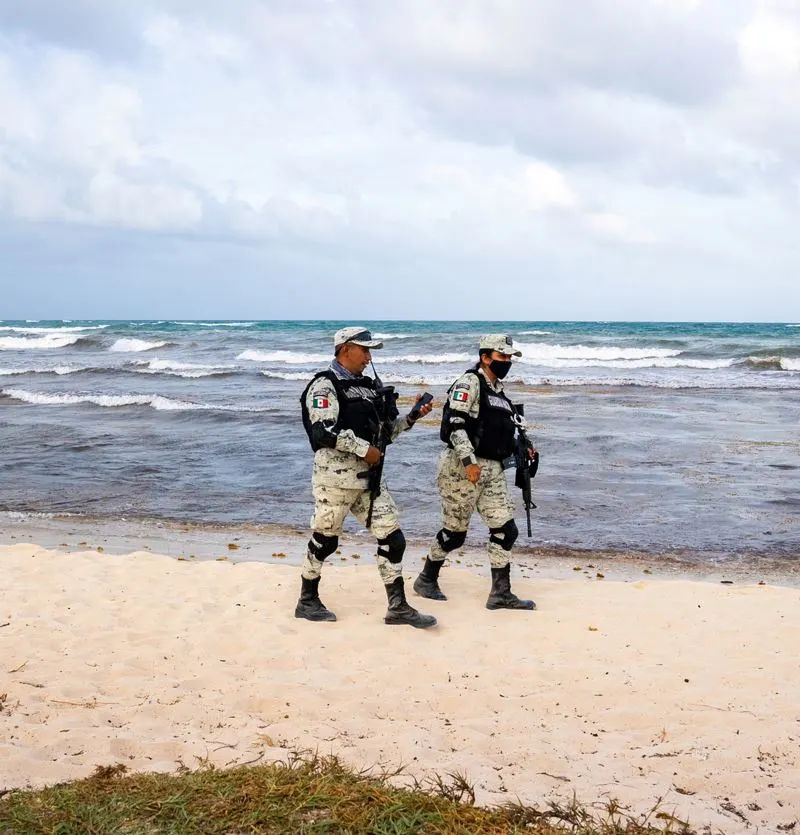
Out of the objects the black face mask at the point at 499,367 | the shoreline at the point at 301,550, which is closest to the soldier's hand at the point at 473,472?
the black face mask at the point at 499,367

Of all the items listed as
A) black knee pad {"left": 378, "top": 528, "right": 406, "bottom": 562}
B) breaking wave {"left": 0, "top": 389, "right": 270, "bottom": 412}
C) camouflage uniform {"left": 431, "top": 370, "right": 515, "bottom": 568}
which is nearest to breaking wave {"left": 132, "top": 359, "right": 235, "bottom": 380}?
breaking wave {"left": 0, "top": 389, "right": 270, "bottom": 412}

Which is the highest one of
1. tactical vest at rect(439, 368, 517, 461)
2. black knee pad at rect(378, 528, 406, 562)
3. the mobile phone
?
the mobile phone

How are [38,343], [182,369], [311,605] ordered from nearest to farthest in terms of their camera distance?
1. [311,605]
2. [182,369]
3. [38,343]

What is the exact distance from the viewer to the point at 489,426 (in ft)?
20.5

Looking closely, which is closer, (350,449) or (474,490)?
(350,449)

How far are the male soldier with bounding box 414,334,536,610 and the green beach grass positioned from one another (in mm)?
3014

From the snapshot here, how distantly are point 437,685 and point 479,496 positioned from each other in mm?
1875

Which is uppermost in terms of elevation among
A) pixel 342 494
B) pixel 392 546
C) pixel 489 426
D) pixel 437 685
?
pixel 489 426

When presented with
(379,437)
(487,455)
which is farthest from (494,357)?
(379,437)

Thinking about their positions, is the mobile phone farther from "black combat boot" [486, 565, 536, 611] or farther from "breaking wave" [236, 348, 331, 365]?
"breaking wave" [236, 348, 331, 365]

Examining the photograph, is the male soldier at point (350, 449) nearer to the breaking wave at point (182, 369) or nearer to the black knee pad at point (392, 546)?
the black knee pad at point (392, 546)

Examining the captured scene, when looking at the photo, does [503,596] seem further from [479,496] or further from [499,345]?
[499,345]

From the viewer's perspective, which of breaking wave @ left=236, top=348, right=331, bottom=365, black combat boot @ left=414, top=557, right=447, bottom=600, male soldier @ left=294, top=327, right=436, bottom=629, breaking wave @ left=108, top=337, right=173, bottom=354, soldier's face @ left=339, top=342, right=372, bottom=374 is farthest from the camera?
breaking wave @ left=108, top=337, right=173, bottom=354

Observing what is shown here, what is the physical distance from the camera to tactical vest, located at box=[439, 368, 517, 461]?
624 cm
